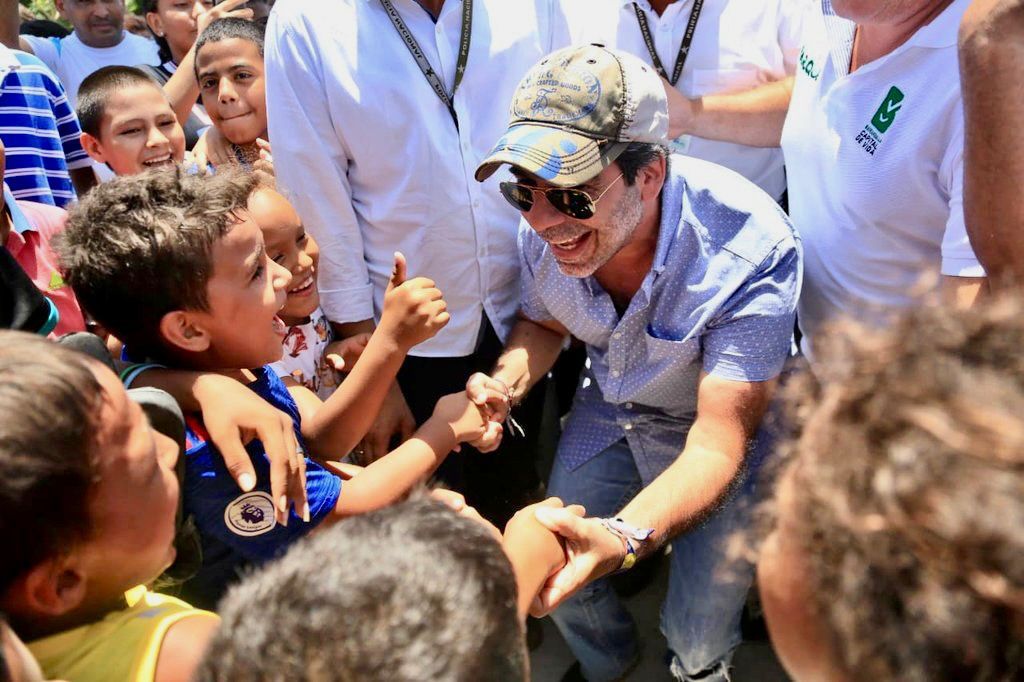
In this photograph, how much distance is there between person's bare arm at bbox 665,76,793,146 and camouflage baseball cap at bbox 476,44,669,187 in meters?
0.58

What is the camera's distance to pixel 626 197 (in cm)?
227

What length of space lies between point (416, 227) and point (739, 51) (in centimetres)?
127

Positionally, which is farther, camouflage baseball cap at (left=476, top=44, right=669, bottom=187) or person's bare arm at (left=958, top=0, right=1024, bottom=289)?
camouflage baseball cap at (left=476, top=44, right=669, bottom=187)

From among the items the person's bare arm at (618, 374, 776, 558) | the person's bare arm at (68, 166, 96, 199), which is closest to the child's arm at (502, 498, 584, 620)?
the person's bare arm at (618, 374, 776, 558)

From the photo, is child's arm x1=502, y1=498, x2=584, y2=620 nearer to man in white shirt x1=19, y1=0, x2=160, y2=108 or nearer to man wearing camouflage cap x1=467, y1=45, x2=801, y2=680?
man wearing camouflage cap x1=467, y1=45, x2=801, y2=680

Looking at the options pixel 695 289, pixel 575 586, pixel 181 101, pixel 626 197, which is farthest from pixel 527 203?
pixel 181 101

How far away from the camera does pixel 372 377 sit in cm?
208

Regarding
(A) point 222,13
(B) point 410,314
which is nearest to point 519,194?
(B) point 410,314

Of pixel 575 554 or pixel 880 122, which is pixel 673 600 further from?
pixel 880 122

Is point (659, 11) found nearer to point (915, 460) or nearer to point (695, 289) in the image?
point (695, 289)

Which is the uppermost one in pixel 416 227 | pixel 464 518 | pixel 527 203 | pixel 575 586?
pixel 464 518

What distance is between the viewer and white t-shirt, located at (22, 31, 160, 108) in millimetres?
4430

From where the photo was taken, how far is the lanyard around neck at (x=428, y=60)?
2.57 meters

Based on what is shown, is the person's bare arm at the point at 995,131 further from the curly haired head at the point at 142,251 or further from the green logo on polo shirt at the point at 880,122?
the curly haired head at the point at 142,251
